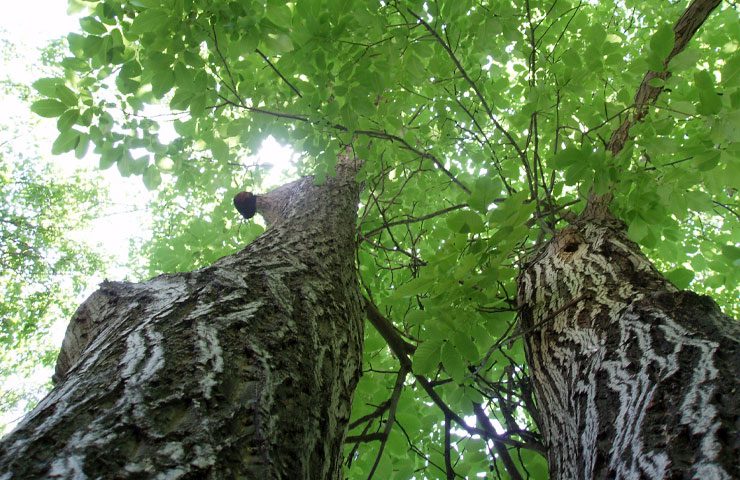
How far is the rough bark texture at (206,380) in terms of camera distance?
0.83m

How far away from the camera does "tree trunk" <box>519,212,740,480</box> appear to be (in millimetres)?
924

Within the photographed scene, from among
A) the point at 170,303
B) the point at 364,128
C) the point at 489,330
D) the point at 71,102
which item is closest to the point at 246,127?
the point at 364,128

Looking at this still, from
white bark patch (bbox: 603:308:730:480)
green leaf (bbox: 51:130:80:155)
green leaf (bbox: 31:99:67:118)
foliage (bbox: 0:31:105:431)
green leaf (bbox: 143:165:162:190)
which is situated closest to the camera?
white bark patch (bbox: 603:308:730:480)

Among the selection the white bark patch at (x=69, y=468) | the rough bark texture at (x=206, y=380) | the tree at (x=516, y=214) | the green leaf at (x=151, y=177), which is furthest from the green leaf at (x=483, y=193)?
the green leaf at (x=151, y=177)

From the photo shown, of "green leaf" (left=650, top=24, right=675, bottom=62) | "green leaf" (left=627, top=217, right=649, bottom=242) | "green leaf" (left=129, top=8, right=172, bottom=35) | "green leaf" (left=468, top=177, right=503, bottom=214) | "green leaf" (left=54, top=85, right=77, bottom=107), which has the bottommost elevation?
"green leaf" (left=468, top=177, right=503, bottom=214)

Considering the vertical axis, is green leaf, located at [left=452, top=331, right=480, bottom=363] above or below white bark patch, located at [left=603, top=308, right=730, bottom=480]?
above

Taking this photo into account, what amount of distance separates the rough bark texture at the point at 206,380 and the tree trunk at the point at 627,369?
72cm

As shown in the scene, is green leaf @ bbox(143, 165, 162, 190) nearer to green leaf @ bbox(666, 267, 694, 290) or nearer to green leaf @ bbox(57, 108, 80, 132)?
green leaf @ bbox(57, 108, 80, 132)

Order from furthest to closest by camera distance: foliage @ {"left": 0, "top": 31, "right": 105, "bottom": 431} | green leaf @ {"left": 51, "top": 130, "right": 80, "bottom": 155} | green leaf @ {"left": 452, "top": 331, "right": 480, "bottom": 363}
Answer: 1. foliage @ {"left": 0, "top": 31, "right": 105, "bottom": 431}
2. green leaf @ {"left": 51, "top": 130, "right": 80, "bottom": 155}
3. green leaf @ {"left": 452, "top": 331, "right": 480, "bottom": 363}

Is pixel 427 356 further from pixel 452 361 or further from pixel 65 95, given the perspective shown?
pixel 65 95

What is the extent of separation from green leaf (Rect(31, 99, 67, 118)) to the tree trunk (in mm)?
2299

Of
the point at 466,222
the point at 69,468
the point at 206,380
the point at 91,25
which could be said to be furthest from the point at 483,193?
the point at 91,25

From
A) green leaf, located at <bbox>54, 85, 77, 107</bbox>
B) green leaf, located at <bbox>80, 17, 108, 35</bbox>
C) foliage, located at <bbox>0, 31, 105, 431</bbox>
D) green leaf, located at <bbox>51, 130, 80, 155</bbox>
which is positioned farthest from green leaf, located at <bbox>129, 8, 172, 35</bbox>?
foliage, located at <bbox>0, 31, 105, 431</bbox>

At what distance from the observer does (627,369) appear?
4.10ft
